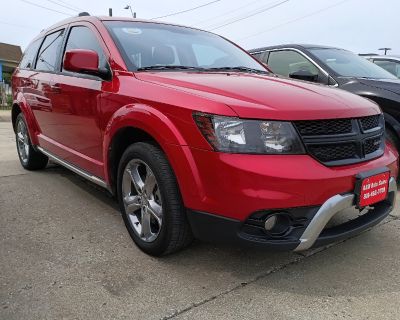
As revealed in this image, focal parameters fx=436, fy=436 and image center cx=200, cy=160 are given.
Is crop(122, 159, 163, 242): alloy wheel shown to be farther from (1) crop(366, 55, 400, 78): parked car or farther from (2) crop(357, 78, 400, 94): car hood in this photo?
(1) crop(366, 55, 400, 78): parked car

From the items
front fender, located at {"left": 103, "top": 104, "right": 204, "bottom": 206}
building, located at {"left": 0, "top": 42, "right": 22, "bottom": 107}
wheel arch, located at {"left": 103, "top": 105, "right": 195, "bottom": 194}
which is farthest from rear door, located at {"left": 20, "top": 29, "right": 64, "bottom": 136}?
building, located at {"left": 0, "top": 42, "right": 22, "bottom": 107}

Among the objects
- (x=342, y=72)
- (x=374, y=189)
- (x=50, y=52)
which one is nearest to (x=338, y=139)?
(x=374, y=189)

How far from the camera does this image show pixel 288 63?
5.75 m

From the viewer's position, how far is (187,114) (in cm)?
251

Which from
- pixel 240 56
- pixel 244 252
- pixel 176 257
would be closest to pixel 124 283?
pixel 176 257

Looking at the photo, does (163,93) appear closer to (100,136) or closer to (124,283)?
(100,136)

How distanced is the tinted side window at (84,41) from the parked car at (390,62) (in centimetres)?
510

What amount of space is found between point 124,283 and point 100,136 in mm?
1229

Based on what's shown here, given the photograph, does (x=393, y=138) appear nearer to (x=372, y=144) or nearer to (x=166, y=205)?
(x=372, y=144)

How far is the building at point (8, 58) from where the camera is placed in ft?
117

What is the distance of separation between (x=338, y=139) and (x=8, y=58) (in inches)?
1564

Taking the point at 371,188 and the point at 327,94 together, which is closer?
the point at 371,188

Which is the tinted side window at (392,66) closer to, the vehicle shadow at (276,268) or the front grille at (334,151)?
the vehicle shadow at (276,268)

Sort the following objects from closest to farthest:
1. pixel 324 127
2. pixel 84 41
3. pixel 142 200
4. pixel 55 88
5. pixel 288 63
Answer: pixel 324 127 < pixel 142 200 < pixel 84 41 < pixel 55 88 < pixel 288 63
